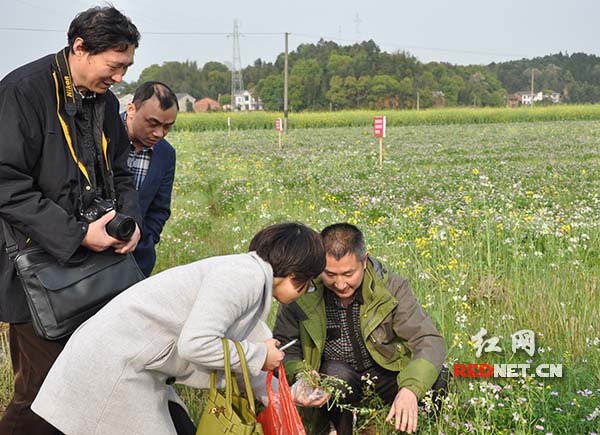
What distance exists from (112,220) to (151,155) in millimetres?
1075

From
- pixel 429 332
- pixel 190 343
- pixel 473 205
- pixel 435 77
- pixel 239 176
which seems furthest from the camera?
pixel 435 77

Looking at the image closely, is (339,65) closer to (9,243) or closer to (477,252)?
(477,252)

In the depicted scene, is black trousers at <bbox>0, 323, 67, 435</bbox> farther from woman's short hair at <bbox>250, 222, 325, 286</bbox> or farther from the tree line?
the tree line

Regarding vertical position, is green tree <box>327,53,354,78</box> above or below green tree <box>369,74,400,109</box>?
above

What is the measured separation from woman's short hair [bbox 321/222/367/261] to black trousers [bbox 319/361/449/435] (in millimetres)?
559

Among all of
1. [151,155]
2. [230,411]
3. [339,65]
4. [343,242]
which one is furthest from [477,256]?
[339,65]

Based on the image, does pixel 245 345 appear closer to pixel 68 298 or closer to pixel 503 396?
pixel 68 298

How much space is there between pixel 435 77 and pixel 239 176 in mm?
73648

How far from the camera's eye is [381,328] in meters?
3.23

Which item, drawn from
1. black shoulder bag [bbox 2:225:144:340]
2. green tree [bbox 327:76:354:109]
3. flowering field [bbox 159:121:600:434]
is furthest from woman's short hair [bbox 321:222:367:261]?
green tree [bbox 327:76:354:109]

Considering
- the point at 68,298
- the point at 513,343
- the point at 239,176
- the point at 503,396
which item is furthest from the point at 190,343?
the point at 239,176

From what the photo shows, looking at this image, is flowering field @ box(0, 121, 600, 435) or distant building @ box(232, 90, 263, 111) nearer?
flowering field @ box(0, 121, 600, 435)

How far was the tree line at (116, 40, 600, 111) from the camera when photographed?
79125 millimetres

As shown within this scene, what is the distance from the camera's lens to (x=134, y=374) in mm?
2320
